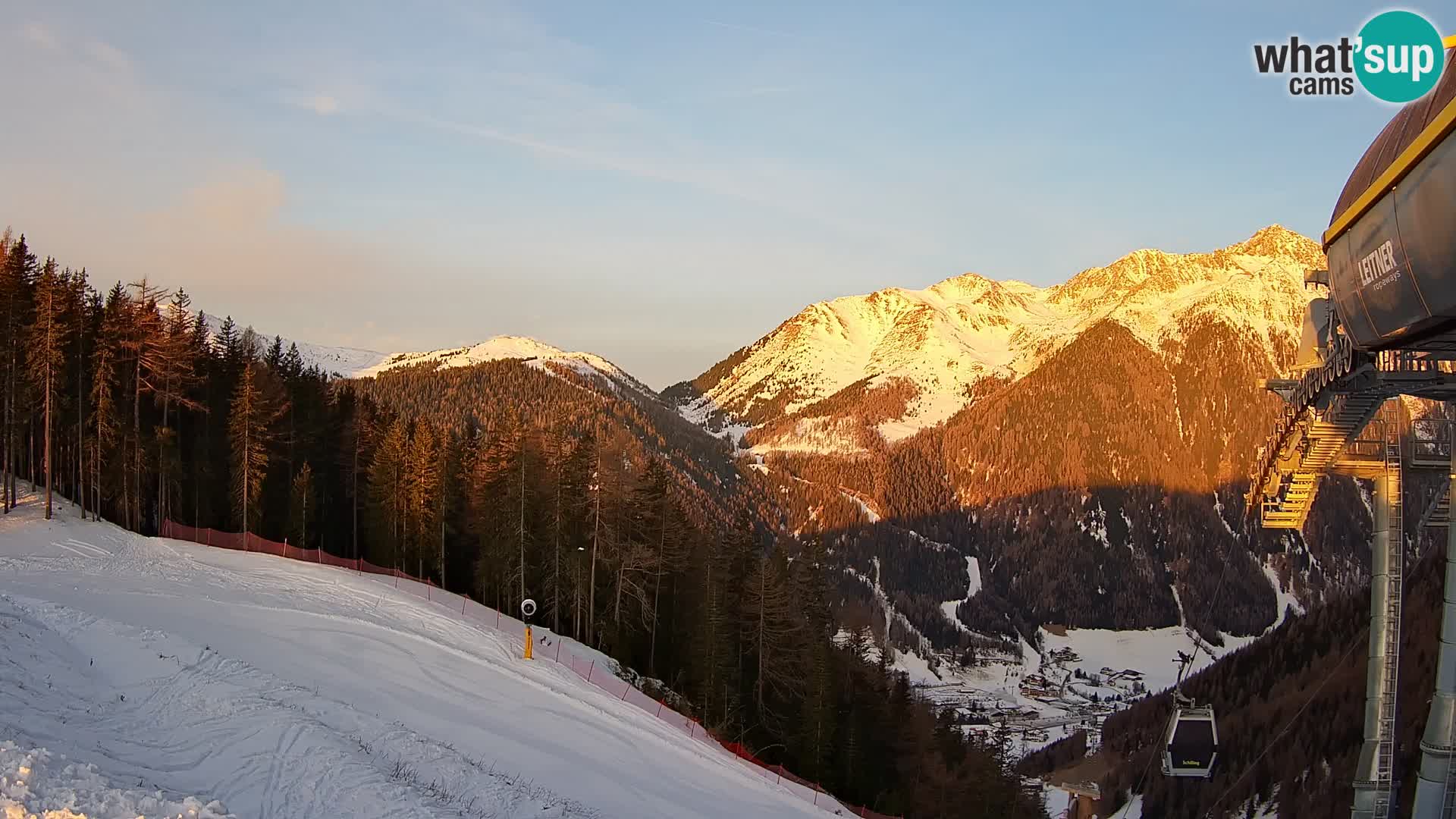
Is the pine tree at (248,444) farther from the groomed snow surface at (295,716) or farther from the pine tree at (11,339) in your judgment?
the groomed snow surface at (295,716)

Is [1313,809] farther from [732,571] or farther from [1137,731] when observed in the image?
[1137,731]

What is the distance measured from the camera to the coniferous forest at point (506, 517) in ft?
145

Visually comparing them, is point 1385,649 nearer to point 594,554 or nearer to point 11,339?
point 594,554

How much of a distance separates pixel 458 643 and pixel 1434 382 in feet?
88.1

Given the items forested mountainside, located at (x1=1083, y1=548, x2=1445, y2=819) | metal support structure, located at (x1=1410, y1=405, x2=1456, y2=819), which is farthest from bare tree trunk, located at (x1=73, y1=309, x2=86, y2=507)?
forested mountainside, located at (x1=1083, y1=548, x2=1445, y2=819)

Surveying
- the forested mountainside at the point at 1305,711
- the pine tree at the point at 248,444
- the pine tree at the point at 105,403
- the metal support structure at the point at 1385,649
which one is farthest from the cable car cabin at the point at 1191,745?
the pine tree at the point at 105,403

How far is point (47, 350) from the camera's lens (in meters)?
41.5

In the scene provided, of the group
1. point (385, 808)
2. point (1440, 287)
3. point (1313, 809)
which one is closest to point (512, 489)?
point (385, 808)

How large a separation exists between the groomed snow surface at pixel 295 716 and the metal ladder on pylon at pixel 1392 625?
12.7 m

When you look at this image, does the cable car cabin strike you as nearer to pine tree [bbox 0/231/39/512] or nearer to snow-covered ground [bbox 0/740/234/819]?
snow-covered ground [bbox 0/740/234/819]

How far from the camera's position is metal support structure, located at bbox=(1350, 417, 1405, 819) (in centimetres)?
1850

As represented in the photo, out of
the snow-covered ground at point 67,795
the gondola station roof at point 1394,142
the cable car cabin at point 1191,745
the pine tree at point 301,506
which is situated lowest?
the cable car cabin at point 1191,745

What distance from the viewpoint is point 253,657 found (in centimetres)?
2403

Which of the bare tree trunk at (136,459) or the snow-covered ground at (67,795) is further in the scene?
the bare tree trunk at (136,459)
